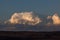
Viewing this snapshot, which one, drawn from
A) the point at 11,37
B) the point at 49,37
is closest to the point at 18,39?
the point at 11,37

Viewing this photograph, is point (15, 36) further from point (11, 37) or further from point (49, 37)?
point (49, 37)

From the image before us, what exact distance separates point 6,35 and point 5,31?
65cm

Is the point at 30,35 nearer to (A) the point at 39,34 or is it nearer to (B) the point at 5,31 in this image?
(A) the point at 39,34

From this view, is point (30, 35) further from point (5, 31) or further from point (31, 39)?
point (5, 31)

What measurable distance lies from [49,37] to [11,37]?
1501 millimetres

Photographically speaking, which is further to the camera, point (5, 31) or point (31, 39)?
point (5, 31)

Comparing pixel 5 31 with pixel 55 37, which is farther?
pixel 5 31

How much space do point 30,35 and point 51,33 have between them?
892 millimetres

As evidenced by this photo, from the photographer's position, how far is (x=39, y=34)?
14.4m

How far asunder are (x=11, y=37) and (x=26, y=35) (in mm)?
610

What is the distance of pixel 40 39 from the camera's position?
1404 centimetres

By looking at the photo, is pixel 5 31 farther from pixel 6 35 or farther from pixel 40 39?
pixel 40 39

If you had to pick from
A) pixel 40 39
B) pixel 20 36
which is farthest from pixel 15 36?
pixel 40 39

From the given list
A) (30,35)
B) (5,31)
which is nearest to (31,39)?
(30,35)
